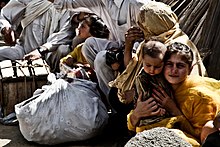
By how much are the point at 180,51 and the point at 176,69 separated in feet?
0.40

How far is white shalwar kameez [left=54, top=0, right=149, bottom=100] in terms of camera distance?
14.4 ft

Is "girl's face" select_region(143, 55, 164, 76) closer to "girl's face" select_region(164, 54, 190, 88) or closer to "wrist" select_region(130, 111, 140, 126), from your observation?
"girl's face" select_region(164, 54, 190, 88)

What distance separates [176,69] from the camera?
131 inches

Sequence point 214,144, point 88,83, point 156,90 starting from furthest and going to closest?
point 88,83 → point 156,90 → point 214,144

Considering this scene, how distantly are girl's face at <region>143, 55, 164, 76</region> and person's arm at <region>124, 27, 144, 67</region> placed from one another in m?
0.60

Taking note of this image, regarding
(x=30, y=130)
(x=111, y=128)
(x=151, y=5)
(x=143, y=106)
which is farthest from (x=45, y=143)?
(x=151, y=5)

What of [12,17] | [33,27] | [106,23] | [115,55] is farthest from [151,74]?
[12,17]

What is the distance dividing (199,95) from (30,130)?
67.4 inches

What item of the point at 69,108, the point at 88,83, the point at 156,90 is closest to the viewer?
the point at 156,90

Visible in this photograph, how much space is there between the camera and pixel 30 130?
4336mm

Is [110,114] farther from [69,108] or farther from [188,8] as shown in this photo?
[188,8]

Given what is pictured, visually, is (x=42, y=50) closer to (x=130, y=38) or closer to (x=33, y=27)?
(x=33, y=27)

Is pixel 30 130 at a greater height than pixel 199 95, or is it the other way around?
pixel 199 95

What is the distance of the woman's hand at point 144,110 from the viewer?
3.41m
